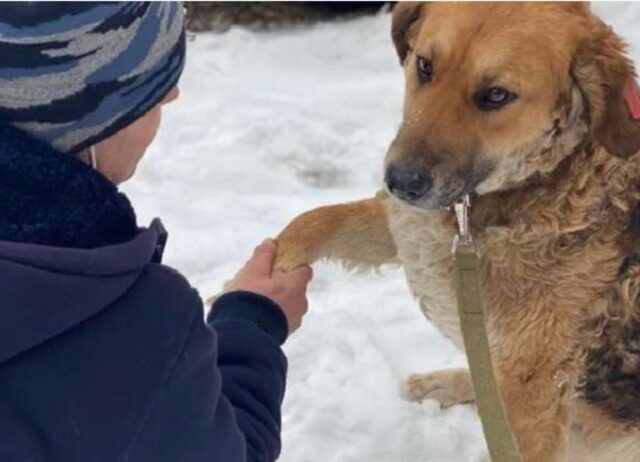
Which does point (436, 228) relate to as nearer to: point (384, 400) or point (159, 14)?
point (384, 400)

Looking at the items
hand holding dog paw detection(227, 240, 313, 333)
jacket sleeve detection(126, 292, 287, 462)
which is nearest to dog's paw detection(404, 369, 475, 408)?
hand holding dog paw detection(227, 240, 313, 333)

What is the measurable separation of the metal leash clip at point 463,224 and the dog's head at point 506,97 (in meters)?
0.09

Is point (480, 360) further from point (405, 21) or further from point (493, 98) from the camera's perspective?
point (405, 21)

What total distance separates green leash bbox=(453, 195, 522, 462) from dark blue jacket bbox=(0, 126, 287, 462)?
3.65 ft

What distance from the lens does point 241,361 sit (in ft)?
7.32

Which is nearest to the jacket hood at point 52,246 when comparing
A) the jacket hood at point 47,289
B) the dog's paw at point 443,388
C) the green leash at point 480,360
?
the jacket hood at point 47,289

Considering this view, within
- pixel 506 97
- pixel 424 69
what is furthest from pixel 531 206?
pixel 424 69

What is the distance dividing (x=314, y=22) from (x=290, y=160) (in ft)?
6.44

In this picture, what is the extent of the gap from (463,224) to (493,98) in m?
0.39

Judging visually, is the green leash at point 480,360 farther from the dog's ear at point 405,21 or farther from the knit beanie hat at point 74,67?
A: the knit beanie hat at point 74,67

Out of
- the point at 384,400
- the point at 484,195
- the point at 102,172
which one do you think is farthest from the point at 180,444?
the point at 384,400

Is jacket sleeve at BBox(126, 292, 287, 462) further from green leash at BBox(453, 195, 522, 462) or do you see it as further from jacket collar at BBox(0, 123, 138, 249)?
green leash at BBox(453, 195, 522, 462)

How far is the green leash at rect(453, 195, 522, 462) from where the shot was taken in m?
2.94

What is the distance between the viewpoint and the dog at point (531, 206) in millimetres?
2977
